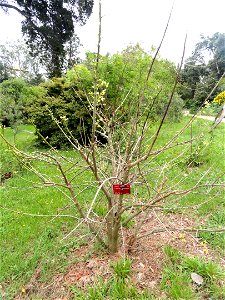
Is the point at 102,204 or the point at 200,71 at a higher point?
the point at 200,71

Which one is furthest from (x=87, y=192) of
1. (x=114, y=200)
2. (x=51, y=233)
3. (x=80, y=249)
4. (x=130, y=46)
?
(x=130, y=46)

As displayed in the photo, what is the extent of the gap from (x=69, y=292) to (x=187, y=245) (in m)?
1.25

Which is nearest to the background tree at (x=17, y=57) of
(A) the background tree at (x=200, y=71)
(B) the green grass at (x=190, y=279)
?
(A) the background tree at (x=200, y=71)

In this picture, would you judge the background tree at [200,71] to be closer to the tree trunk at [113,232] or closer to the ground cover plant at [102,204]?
the ground cover plant at [102,204]

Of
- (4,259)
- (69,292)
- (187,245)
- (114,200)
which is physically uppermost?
(114,200)

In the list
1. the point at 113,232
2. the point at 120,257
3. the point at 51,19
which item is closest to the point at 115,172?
the point at 113,232

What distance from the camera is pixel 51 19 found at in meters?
13.2

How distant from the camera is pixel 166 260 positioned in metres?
2.11

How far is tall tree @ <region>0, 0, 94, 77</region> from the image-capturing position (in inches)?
497

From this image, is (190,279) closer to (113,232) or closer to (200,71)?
(113,232)

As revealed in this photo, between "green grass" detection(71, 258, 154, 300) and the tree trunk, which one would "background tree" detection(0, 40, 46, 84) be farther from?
"green grass" detection(71, 258, 154, 300)

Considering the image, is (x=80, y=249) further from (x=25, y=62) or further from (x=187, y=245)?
(x=25, y=62)

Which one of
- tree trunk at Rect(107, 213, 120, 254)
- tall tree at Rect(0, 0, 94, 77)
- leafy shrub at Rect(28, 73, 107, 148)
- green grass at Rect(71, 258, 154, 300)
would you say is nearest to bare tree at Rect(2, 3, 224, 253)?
tree trunk at Rect(107, 213, 120, 254)

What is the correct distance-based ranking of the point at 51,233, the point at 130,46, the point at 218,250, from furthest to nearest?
the point at 130,46 → the point at 51,233 → the point at 218,250
